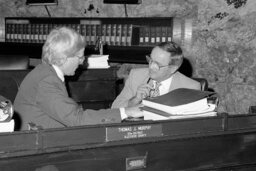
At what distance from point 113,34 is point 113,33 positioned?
1 centimetres

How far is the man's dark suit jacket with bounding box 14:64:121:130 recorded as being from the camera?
2.11 m

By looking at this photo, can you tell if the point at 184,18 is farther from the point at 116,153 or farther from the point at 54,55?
the point at 116,153

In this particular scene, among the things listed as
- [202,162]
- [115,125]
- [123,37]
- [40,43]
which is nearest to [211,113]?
[202,162]

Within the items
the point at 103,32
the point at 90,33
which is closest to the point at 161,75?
the point at 103,32

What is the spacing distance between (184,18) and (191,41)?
10.8 inches

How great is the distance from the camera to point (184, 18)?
481cm

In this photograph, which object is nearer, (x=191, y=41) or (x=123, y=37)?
(x=191, y=41)

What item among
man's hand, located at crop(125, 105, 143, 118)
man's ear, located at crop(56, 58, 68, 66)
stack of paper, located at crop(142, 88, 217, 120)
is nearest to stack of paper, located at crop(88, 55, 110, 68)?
man's ear, located at crop(56, 58, 68, 66)

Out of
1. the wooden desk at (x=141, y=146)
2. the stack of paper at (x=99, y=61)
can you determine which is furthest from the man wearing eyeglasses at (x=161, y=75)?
the wooden desk at (x=141, y=146)

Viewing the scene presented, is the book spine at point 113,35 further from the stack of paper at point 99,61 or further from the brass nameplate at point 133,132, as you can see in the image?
the brass nameplate at point 133,132

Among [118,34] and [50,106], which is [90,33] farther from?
[50,106]

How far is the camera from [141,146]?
1597mm

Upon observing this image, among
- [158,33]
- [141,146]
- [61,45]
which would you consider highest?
[61,45]

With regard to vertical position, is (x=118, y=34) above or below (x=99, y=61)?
above
